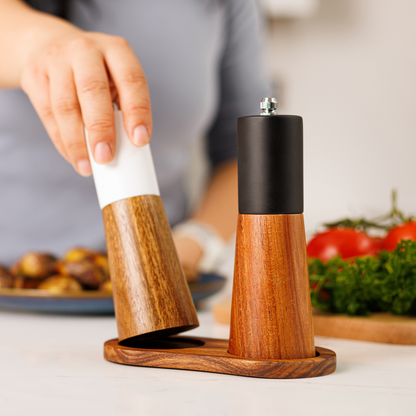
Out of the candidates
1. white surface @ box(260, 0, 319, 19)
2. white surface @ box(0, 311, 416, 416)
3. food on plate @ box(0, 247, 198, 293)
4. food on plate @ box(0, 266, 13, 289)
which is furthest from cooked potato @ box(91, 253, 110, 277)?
white surface @ box(260, 0, 319, 19)

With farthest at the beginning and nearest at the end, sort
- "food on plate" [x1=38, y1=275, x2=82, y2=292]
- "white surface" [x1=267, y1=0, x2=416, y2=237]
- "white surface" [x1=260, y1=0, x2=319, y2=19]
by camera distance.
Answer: "white surface" [x1=267, y1=0, x2=416, y2=237], "white surface" [x1=260, y1=0, x2=319, y2=19], "food on plate" [x1=38, y1=275, x2=82, y2=292]

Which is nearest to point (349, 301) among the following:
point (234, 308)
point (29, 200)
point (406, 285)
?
point (406, 285)

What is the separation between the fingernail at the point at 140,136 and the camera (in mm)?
509

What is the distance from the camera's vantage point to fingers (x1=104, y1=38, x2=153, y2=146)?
513mm

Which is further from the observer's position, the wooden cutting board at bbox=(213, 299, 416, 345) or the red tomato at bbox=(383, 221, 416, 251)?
the red tomato at bbox=(383, 221, 416, 251)

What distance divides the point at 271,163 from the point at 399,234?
38 cm

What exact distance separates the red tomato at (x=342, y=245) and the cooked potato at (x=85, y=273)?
327 millimetres

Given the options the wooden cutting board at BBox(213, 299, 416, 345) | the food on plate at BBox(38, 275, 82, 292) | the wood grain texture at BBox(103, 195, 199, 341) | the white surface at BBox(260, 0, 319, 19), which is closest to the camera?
the wood grain texture at BBox(103, 195, 199, 341)

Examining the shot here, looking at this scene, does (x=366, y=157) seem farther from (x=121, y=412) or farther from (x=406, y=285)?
(x=121, y=412)

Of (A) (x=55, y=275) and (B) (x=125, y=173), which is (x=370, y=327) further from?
(A) (x=55, y=275)

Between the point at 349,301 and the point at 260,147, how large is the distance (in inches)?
11.8

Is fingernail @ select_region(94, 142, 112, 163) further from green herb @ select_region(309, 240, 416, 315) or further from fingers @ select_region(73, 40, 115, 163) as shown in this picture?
green herb @ select_region(309, 240, 416, 315)

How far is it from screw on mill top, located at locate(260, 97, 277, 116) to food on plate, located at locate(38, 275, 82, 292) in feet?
1.37

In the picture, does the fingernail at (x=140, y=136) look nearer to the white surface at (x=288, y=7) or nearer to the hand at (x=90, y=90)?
the hand at (x=90, y=90)
